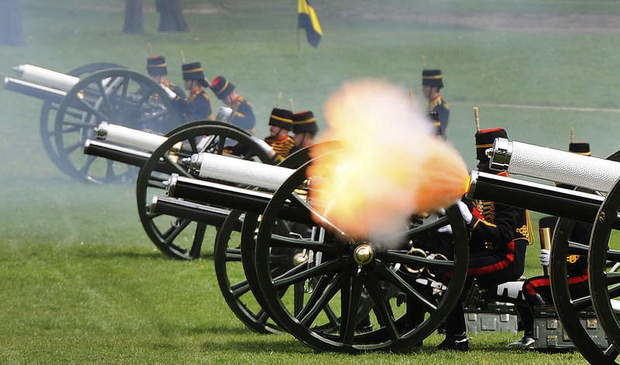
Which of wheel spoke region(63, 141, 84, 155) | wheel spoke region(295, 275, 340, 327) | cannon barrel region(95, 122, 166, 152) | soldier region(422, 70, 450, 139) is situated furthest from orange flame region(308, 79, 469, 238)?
wheel spoke region(63, 141, 84, 155)

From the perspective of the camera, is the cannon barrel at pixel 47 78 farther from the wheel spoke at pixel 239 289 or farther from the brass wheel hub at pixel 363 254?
the brass wheel hub at pixel 363 254

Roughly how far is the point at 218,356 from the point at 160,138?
16.9 ft

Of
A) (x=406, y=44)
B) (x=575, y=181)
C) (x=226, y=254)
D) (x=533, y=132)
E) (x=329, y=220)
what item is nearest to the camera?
(x=575, y=181)

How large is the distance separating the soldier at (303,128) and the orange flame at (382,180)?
13.5ft

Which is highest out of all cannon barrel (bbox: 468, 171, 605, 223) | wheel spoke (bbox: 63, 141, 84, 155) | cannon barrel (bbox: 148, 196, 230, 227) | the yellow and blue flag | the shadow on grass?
the yellow and blue flag

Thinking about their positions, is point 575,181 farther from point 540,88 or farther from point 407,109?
point 540,88

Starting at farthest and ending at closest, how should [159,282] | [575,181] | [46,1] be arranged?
[46,1] < [159,282] < [575,181]

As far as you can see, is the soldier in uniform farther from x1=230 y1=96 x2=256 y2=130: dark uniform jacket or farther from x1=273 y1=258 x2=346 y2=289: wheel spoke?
x1=273 y1=258 x2=346 y2=289: wheel spoke

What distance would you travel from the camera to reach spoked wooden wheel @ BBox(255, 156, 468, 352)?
29.0 feet

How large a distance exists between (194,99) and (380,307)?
11.7 meters

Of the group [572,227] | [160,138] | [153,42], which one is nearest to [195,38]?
[153,42]

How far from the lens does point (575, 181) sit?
24.5 ft

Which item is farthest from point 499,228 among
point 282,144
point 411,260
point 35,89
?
point 35,89

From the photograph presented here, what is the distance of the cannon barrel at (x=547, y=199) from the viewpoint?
7508 millimetres
